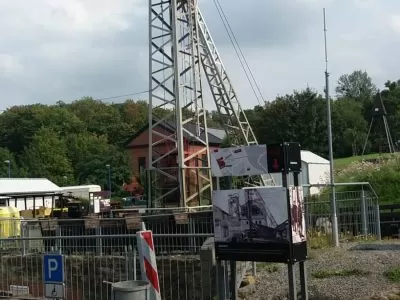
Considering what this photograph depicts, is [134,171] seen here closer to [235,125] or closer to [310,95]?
[310,95]

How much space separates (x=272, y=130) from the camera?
7200 centimetres

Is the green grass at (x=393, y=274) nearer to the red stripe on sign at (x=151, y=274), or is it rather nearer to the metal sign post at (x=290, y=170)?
the metal sign post at (x=290, y=170)

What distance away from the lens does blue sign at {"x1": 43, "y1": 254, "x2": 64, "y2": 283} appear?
949 centimetres

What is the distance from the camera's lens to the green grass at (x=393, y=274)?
10.9 metres

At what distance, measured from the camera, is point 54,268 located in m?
9.57

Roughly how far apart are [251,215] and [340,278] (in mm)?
3703

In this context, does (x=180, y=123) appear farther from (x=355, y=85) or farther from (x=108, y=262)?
(x=355, y=85)

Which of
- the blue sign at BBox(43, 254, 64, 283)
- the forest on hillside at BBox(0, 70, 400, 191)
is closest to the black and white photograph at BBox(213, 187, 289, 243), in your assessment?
the blue sign at BBox(43, 254, 64, 283)

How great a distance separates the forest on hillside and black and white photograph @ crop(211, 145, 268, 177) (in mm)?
61171

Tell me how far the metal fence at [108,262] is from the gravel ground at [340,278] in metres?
0.72

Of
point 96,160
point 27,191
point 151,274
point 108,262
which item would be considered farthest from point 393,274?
point 96,160

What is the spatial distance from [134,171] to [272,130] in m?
21.8

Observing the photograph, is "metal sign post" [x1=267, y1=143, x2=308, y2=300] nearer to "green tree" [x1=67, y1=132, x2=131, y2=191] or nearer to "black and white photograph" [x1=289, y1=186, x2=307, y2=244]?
"black and white photograph" [x1=289, y1=186, x2=307, y2=244]

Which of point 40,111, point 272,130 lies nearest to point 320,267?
point 272,130
